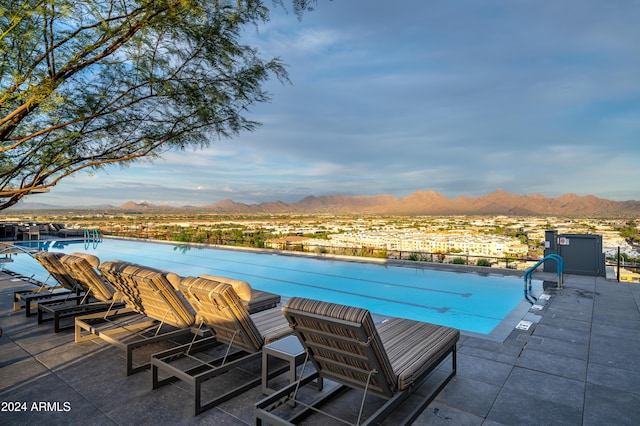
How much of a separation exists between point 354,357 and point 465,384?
1437 mm

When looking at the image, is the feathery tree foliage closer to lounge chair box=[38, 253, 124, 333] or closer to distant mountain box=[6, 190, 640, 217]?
lounge chair box=[38, 253, 124, 333]

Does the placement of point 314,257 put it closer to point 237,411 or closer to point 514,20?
point 237,411

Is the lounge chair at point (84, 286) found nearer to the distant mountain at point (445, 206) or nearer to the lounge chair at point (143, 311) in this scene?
the lounge chair at point (143, 311)

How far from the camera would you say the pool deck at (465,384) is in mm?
2430

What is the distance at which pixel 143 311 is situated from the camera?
12.4 ft

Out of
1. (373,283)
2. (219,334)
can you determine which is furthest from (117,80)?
(373,283)

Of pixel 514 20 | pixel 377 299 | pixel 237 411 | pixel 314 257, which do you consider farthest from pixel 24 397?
pixel 514 20

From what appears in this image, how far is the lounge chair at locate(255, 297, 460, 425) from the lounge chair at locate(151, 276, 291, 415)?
1.57 ft

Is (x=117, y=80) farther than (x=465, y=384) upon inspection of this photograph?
Yes

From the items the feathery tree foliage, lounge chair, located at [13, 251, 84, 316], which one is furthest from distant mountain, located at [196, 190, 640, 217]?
lounge chair, located at [13, 251, 84, 316]

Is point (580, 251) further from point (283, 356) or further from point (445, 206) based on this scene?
point (445, 206)

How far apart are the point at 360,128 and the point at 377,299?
96.5ft

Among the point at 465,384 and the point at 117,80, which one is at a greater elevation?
the point at 117,80

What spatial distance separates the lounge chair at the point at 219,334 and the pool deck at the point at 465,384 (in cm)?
13
